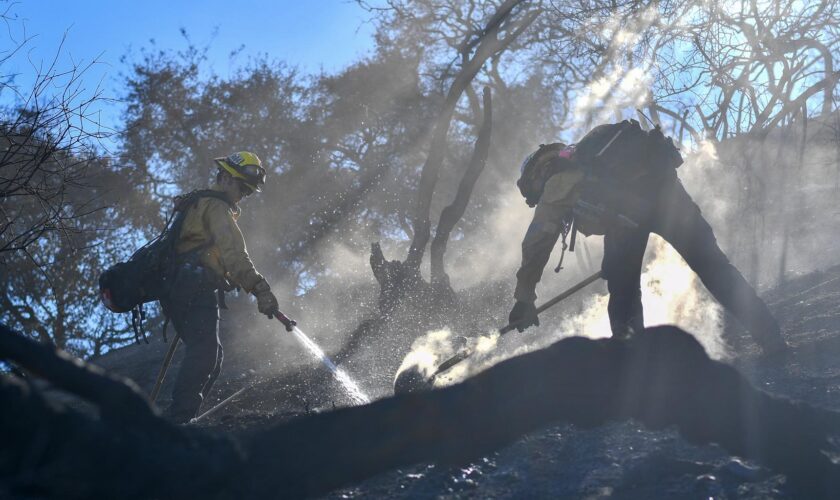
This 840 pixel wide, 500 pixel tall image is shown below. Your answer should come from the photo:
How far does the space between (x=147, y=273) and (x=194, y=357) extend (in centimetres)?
60

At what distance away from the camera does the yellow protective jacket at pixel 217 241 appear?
5059 millimetres

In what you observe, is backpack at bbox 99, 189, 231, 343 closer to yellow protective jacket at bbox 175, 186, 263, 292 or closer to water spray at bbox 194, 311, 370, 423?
yellow protective jacket at bbox 175, 186, 263, 292

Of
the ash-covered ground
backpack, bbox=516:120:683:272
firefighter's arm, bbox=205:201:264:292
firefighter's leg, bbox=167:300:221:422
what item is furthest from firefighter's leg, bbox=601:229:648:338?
firefighter's leg, bbox=167:300:221:422

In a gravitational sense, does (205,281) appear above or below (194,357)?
above

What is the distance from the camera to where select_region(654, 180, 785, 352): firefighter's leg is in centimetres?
503

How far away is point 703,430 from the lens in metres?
2.62

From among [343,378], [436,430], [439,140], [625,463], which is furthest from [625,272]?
[439,140]

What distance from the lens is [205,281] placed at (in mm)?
5066

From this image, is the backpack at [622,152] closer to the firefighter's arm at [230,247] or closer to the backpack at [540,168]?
the backpack at [540,168]

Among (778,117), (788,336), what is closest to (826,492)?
(788,336)

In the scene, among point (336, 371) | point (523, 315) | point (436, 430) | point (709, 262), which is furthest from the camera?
point (336, 371)

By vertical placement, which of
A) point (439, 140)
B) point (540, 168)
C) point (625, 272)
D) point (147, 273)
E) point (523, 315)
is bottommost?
point (523, 315)

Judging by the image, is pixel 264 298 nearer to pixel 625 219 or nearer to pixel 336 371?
pixel 625 219

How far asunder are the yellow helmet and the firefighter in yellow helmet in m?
0.18
